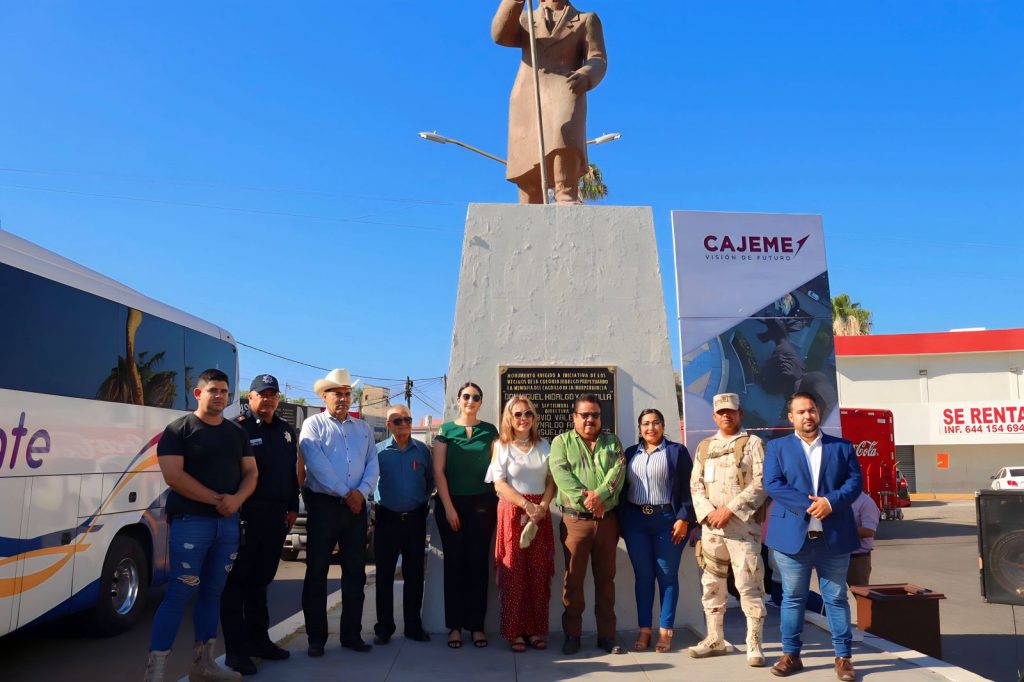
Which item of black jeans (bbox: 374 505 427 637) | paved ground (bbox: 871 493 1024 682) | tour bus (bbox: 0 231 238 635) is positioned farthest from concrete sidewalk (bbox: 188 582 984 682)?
tour bus (bbox: 0 231 238 635)

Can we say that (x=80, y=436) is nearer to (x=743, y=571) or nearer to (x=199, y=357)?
(x=199, y=357)

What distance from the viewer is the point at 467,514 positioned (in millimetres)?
5547

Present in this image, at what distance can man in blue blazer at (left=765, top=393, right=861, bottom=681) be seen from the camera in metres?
4.71

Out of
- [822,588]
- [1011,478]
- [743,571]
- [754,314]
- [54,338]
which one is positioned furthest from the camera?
[1011,478]

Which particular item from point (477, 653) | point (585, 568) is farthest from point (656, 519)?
point (477, 653)

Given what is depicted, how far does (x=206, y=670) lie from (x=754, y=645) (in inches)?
132

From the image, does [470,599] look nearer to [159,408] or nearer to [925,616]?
[925,616]

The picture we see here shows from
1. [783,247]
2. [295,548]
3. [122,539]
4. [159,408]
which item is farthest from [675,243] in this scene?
[295,548]

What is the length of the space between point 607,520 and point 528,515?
54 cm

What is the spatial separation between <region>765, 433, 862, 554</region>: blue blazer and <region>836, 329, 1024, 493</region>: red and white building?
26352mm

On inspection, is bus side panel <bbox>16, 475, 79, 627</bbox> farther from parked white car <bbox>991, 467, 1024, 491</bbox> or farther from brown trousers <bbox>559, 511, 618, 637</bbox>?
parked white car <bbox>991, 467, 1024, 491</bbox>

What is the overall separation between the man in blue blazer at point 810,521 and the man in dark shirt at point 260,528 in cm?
307

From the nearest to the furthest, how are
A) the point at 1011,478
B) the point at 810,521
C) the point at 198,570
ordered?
the point at 198,570
the point at 810,521
the point at 1011,478

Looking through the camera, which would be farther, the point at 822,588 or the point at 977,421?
the point at 977,421
